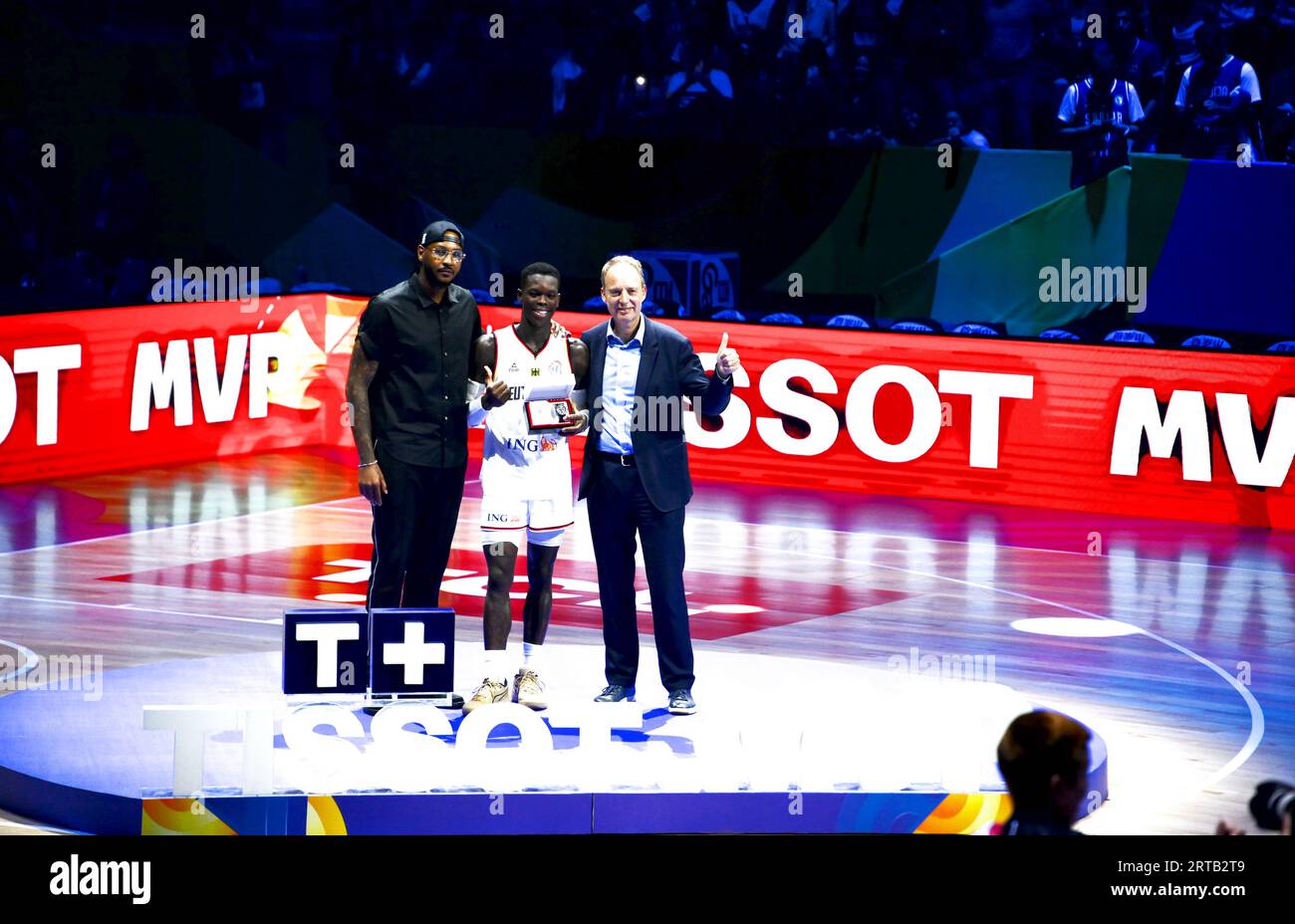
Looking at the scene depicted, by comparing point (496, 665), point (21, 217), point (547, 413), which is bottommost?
point (496, 665)

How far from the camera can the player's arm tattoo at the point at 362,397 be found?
858cm

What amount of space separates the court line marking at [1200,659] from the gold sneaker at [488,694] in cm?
289

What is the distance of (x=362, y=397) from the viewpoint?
8602 mm

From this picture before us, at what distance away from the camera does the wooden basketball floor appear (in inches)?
377

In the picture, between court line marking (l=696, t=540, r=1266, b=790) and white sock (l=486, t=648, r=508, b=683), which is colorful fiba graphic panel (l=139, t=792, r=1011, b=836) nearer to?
white sock (l=486, t=648, r=508, b=683)

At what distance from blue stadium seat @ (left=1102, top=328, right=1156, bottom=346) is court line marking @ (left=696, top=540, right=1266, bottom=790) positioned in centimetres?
306

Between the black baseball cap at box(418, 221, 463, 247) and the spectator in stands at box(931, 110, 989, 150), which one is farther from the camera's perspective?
the spectator in stands at box(931, 110, 989, 150)

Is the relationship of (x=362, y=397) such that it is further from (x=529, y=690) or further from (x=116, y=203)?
(x=116, y=203)

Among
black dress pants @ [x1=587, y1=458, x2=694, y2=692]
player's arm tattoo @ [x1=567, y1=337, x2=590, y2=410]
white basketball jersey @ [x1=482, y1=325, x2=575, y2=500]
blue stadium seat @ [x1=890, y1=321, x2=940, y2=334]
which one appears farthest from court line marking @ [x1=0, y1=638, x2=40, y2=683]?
blue stadium seat @ [x1=890, y1=321, x2=940, y2=334]

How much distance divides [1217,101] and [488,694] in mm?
9209

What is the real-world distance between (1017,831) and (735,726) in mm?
4045

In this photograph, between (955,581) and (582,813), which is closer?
(582,813)

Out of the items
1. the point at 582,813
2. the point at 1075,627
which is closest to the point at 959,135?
the point at 1075,627

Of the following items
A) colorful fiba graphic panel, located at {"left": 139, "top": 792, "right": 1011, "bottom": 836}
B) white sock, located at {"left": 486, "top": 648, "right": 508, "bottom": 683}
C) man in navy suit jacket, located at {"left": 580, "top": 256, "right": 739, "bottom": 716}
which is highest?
man in navy suit jacket, located at {"left": 580, "top": 256, "right": 739, "bottom": 716}
